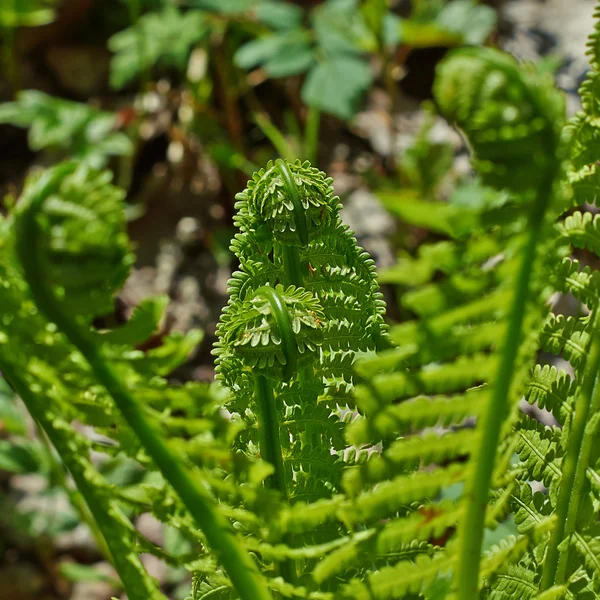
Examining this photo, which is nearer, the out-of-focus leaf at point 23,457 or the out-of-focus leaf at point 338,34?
A: the out-of-focus leaf at point 23,457

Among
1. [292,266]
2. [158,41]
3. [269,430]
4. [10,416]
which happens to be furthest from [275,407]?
[158,41]

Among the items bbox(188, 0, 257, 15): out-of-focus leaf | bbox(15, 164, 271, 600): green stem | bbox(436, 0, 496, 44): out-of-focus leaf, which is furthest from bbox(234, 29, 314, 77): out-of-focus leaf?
bbox(15, 164, 271, 600): green stem

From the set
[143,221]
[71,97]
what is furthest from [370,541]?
[71,97]

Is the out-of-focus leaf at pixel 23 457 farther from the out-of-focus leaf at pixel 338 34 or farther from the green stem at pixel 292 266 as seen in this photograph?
the out-of-focus leaf at pixel 338 34

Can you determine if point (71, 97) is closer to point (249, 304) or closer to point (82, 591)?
point (82, 591)


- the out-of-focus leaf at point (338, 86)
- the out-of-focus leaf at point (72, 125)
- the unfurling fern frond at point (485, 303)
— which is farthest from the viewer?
the out-of-focus leaf at point (72, 125)

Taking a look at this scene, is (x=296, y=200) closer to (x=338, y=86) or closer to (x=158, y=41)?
(x=338, y=86)

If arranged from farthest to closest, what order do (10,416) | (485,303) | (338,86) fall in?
1. (338,86)
2. (10,416)
3. (485,303)

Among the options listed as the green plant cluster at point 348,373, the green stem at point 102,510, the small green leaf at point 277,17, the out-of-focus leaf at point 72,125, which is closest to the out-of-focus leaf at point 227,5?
the small green leaf at point 277,17
